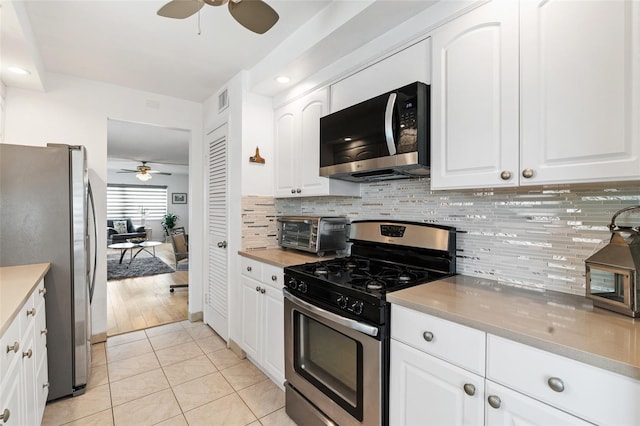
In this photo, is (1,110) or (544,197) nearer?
(544,197)

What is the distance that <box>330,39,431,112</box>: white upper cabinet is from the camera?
1.56 meters

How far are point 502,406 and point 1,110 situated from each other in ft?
11.9

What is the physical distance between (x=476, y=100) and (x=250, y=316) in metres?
2.08

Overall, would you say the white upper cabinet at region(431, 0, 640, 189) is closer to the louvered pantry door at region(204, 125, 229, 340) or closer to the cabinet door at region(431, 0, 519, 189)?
the cabinet door at region(431, 0, 519, 189)

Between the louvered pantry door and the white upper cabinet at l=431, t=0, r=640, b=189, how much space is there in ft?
6.87

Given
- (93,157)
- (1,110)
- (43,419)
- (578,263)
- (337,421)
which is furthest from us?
(93,157)

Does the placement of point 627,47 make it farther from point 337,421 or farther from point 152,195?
point 152,195

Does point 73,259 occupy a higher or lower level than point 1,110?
lower

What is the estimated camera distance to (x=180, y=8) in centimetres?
→ 139

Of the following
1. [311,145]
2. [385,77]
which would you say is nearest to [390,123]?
[385,77]

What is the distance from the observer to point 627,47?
953 millimetres

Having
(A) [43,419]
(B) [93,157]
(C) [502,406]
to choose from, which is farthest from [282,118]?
(A) [43,419]

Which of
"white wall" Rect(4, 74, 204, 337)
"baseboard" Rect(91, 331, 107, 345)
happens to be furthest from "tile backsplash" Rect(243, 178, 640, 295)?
"baseboard" Rect(91, 331, 107, 345)

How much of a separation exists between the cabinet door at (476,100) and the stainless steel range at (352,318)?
0.45 m
